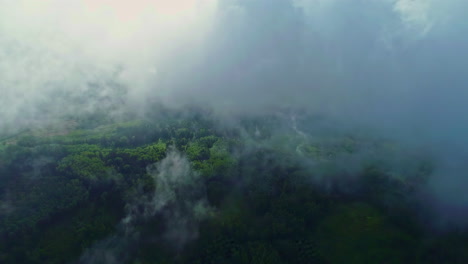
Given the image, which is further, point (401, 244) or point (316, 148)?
point (316, 148)

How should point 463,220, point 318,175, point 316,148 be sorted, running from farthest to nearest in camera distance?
point 316,148 < point 318,175 < point 463,220

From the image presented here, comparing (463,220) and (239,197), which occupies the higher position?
(239,197)

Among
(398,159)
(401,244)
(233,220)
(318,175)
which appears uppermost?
(398,159)

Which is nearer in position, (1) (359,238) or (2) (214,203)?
(1) (359,238)

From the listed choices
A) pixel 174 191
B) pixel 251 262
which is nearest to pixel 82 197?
pixel 174 191

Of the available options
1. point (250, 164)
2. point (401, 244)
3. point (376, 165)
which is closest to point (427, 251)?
point (401, 244)

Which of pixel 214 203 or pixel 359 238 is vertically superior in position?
pixel 214 203

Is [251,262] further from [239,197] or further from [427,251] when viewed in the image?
[427,251]

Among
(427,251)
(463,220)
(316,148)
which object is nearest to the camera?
(427,251)
